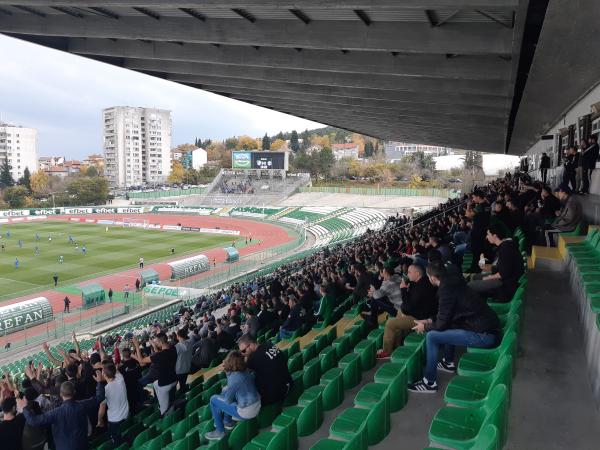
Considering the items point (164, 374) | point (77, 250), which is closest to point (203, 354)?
point (164, 374)

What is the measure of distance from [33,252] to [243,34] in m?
38.9

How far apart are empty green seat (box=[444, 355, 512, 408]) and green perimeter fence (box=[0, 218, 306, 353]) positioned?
1846 cm

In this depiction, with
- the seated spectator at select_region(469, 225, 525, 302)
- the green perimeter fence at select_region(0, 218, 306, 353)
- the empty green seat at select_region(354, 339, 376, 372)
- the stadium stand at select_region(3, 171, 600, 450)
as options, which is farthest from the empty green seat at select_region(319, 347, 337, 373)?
the green perimeter fence at select_region(0, 218, 306, 353)

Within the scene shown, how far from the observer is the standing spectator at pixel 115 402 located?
17.2ft

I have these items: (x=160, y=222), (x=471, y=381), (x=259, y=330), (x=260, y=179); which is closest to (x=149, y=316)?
(x=259, y=330)

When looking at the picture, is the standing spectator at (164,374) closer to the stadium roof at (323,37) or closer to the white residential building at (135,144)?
the stadium roof at (323,37)

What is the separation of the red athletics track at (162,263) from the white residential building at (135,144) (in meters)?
54.8

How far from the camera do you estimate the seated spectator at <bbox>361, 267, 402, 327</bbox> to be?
6121 mm

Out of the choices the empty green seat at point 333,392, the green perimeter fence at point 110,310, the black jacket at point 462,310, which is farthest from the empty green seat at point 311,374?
the green perimeter fence at point 110,310

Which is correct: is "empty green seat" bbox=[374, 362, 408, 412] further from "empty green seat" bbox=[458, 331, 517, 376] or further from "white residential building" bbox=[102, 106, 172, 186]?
"white residential building" bbox=[102, 106, 172, 186]

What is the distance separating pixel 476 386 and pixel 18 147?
135m

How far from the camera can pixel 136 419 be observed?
5914 mm

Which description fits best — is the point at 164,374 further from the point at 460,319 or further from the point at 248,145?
the point at 248,145

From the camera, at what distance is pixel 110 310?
2212 centimetres
